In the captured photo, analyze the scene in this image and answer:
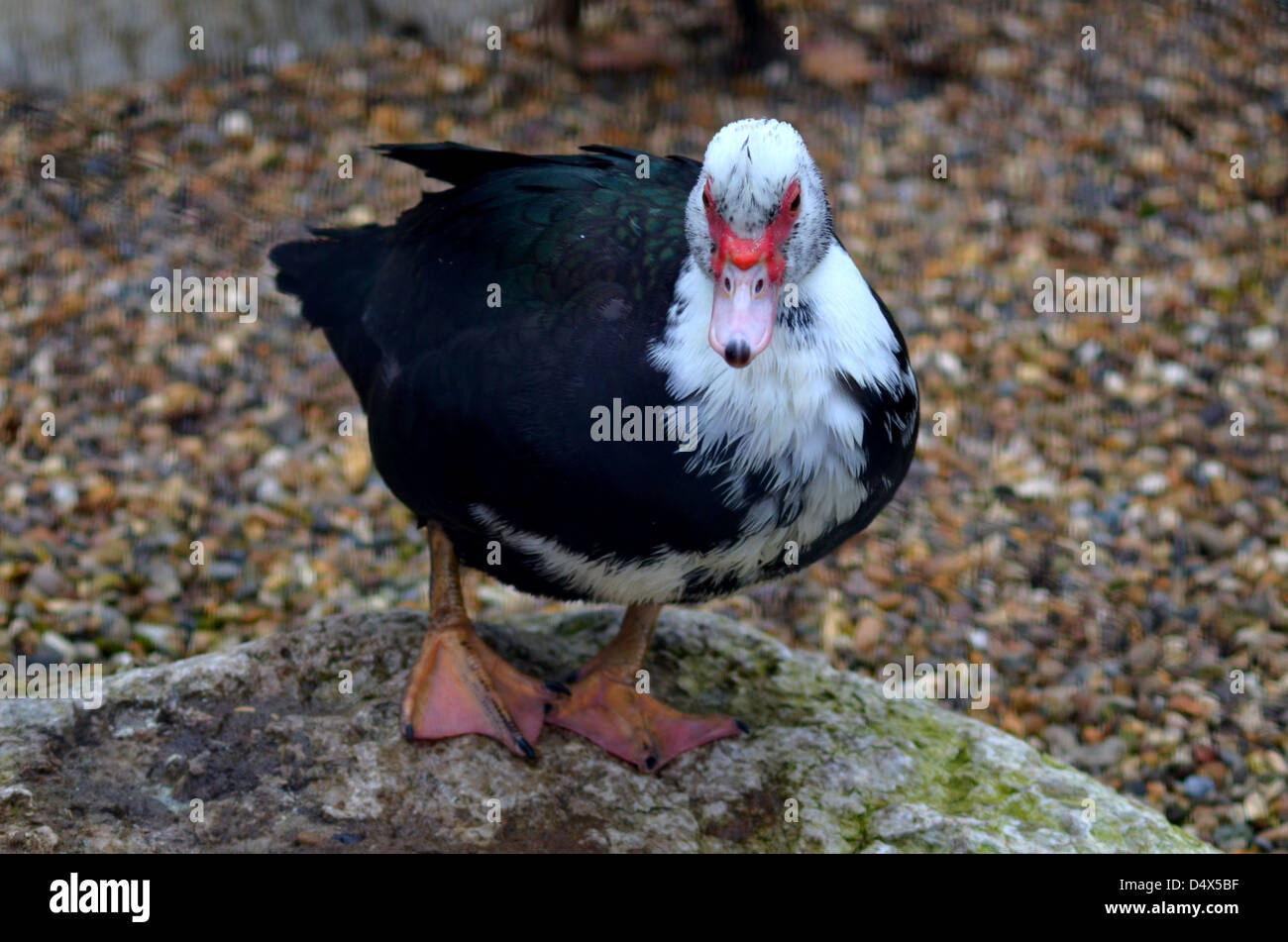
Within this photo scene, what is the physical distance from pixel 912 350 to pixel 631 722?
9.24 ft

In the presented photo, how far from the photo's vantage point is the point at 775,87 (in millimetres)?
6664

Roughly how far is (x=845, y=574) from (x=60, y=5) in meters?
3.89

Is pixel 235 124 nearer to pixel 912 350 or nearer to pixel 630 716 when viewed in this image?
pixel 912 350

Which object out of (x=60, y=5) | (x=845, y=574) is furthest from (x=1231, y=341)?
(x=60, y=5)

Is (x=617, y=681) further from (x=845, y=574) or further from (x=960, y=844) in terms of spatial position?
(x=845, y=574)

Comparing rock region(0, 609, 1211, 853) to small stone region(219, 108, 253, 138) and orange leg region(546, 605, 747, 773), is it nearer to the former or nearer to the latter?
orange leg region(546, 605, 747, 773)

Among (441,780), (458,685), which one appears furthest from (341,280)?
(441,780)

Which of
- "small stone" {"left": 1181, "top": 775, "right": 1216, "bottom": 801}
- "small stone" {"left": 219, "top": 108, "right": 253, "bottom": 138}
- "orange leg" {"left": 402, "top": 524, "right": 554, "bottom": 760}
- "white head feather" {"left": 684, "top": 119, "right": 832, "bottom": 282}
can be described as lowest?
"small stone" {"left": 1181, "top": 775, "right": 1216, "bottom": 801}

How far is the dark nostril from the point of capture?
8.10ft

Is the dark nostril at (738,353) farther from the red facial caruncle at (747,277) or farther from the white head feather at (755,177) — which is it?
the white head feather at (755,177)

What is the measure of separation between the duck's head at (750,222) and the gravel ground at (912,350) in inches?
85.2

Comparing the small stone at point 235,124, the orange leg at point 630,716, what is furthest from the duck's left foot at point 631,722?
the small stone at point 235,124

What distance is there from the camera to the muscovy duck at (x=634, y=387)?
2650 millimetres

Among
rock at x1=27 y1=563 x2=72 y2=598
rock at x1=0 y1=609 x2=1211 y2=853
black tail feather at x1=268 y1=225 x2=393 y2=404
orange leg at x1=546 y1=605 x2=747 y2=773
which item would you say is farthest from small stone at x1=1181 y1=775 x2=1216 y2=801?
rock at x1=27 y1=563 x2=72 y2=598
